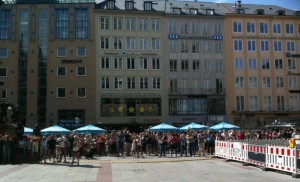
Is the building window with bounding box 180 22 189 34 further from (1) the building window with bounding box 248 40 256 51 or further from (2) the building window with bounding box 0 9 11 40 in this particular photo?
(2) the building window with bounding box 0 9 11 40

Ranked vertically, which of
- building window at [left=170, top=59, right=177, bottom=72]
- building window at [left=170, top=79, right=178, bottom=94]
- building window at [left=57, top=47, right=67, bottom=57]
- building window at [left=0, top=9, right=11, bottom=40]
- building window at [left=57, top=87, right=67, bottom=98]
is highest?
building window at [left=0, top=9, right=11, bottom=40]

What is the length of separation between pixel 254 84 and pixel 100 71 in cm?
2251

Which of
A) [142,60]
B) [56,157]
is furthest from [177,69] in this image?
[56,157]

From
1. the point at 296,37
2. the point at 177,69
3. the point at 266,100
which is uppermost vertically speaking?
the point at 296,37

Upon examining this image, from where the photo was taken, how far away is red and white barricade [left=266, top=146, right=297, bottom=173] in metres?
17.1

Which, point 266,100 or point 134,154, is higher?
point 266,100

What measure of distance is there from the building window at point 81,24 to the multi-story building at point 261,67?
20137 millimetres

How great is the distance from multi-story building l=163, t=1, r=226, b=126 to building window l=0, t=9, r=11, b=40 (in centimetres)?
2161

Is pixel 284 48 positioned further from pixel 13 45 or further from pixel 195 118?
pixel 13 45

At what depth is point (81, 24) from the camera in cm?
6144

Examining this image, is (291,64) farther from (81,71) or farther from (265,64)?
(81,71)

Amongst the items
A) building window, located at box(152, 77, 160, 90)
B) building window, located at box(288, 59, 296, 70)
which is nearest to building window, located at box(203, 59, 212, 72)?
building window, located at box(152, 77, 160, 90)

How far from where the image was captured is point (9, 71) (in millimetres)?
60344

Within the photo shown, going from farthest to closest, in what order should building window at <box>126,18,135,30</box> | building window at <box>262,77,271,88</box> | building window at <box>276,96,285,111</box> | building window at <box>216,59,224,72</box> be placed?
1. building window at <box>262,77,271,88</box>
2. building window at <box>276,96,285,111</box>
3. building window at <box>216,59,224,72</box>
4. building window at <box>126,18,135,30</box>
